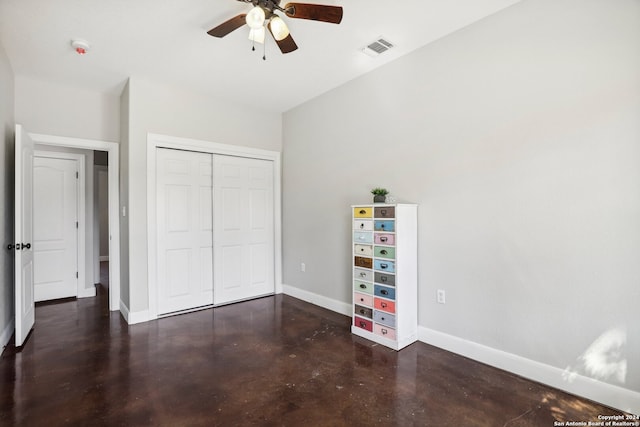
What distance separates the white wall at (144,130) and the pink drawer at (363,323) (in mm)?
2335

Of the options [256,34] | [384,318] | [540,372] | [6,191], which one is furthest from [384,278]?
[6,191]

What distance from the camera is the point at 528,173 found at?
7.23 feet

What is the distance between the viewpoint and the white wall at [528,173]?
1864 millimetres

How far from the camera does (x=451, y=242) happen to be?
2652mm

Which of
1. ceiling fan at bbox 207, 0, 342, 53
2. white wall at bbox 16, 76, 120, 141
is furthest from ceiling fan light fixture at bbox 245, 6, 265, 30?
white wall at bbox 16, 76, 120, 141

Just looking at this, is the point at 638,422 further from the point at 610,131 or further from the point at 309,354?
the point at 309,354

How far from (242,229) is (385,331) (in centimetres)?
236

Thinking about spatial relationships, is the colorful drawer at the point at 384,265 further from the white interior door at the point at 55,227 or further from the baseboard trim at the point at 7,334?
the white interior door at the point at 55,227

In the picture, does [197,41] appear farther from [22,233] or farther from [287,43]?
[22,233]

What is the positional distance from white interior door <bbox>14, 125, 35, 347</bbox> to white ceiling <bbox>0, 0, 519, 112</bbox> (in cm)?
81

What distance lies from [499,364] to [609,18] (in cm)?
244

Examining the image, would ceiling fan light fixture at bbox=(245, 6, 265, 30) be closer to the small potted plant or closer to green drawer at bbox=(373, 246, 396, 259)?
the small potted plant

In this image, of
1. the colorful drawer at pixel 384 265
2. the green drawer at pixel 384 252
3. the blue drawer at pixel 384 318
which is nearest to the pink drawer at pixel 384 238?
the green drawer at pixel 384 252

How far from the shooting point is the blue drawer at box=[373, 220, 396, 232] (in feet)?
8.85
